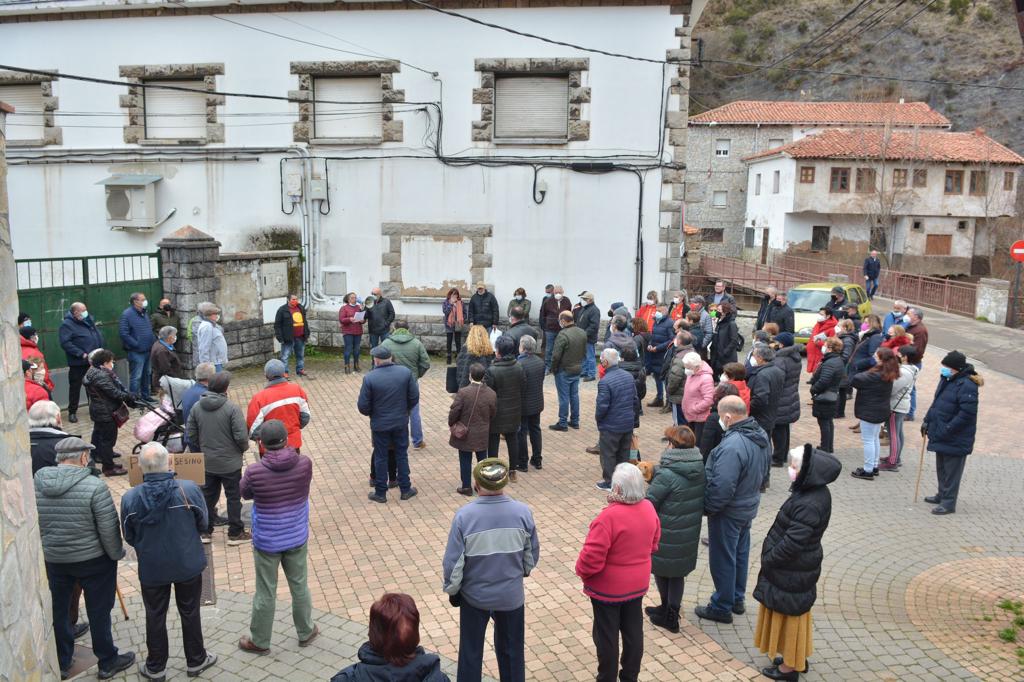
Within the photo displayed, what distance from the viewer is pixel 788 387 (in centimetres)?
928

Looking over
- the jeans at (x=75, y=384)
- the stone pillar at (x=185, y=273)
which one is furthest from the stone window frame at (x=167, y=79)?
the jeans at (x=75, y=384)

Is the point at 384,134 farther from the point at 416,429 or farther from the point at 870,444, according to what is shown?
the point at 870,444

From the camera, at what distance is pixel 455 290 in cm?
1587

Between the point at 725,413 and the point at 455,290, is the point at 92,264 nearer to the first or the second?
the point at 455,290

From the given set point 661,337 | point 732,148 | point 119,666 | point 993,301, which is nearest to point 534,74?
point 661,337

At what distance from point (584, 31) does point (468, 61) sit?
2.46m

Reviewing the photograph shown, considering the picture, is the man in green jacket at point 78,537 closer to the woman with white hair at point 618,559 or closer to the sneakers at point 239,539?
the sneakers at point 239,539

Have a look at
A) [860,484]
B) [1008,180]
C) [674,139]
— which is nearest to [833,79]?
[1008,180]

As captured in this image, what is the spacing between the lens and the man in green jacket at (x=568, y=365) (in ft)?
36.6

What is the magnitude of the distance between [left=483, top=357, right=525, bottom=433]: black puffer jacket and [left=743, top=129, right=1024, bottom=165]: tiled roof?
3670 cm

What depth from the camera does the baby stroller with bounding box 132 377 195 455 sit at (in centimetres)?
715

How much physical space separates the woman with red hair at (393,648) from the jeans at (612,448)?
5.59 metres

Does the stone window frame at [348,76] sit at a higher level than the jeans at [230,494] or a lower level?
higher

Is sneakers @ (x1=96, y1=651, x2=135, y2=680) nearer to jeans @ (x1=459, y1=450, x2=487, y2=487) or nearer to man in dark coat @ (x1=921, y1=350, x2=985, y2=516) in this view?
jeans @ (x1=459, y1=450, x2=487, y2=487)
